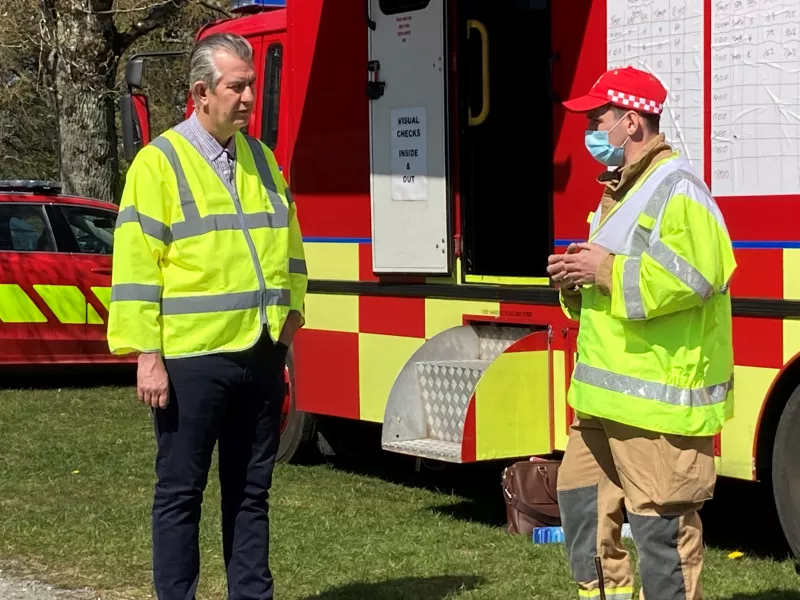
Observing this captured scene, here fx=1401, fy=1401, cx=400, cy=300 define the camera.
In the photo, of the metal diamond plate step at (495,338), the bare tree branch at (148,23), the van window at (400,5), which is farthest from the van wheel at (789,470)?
the bare tree branch at (148,23)

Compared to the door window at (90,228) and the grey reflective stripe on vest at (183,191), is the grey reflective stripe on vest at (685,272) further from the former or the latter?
the door window at (90,228)

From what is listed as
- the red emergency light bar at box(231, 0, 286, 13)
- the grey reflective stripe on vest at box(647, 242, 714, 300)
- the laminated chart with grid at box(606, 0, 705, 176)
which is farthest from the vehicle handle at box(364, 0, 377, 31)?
the grey reflective stripe on vest at box(647, 242, 714, 300)

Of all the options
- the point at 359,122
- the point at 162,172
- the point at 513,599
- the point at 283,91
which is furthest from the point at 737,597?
the point at 283,91

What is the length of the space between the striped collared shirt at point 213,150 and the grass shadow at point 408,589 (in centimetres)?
166

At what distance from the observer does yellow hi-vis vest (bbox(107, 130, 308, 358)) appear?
4.18 meters

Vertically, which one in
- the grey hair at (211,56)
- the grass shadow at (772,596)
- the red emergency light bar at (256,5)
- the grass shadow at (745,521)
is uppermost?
the red emergency light bar at (256,5)

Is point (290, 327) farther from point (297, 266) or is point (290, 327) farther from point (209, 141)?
point (209, 141)

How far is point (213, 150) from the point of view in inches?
171

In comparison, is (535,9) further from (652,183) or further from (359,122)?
(652,183)

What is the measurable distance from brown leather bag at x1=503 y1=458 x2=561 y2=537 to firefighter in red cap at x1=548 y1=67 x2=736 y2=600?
203cm

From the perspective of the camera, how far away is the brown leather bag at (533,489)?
6004 millimetres

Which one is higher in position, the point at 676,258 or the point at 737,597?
the point at 676,258

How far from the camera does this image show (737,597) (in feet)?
16.3

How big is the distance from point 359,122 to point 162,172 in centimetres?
287
